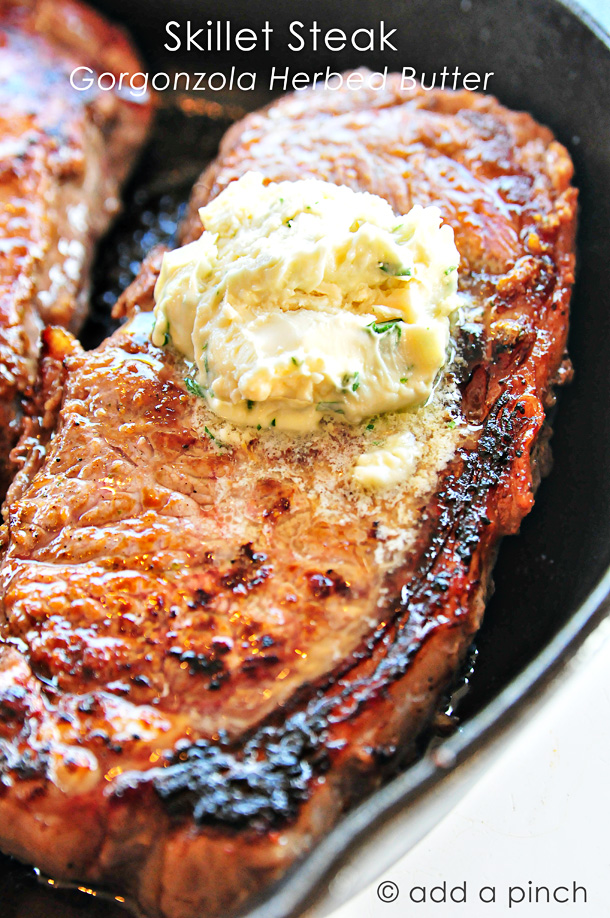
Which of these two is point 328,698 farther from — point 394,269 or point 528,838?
point 394,269

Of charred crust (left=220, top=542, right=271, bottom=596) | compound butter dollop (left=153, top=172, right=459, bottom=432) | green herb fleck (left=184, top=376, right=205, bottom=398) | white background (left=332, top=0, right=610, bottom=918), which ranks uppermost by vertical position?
A: compound butter dollop (left=153, top=172, right=459, bottom=432)

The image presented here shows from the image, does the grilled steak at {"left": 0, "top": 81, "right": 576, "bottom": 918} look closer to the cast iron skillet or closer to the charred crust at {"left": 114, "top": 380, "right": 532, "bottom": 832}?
the charred crust at {"left": 114, "top": 380, "right": 532, "bottom": 832}

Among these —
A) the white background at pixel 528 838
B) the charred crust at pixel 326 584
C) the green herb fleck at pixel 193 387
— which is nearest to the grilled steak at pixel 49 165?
the green herb fleck at pixel 193 387

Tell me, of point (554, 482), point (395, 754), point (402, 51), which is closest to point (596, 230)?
point (554, 482)

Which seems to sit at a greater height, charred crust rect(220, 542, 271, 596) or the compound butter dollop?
the compound butter dollop

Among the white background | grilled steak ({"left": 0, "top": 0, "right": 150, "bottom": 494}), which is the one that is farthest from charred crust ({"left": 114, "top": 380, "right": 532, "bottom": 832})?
grilled steak ({"left": 0, "top": 0, "right": 150, "bottom": 494})

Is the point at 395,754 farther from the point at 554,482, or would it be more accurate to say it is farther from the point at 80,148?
the point at 80,148
